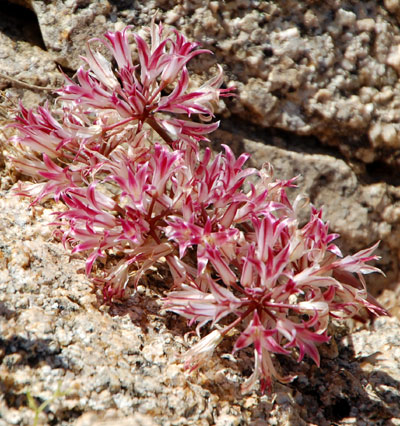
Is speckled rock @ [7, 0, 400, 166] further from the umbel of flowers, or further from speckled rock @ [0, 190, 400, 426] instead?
speckled rock @ [0, 190, 400, 426]

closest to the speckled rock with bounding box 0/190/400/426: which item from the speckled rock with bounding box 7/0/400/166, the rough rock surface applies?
the rough rock surface

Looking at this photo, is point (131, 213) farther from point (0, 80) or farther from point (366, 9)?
point (366, 9)

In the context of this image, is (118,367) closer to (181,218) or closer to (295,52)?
(181,218)

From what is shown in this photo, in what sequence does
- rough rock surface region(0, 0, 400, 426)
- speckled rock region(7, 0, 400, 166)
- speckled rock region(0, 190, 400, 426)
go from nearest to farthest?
speckled rock region(0, 190, 400, 426), rough rock surface region(0, 0, 400, 426), speckled rock region(7, 0, 400, 166)

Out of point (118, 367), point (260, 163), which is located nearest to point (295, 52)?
point (260, 163)

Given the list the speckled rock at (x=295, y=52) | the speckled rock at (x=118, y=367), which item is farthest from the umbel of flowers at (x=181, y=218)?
the speckled rock at (x=295, y=52)

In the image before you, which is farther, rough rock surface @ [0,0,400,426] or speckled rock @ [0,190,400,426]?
rough rock surface @ [0,0,400,426]

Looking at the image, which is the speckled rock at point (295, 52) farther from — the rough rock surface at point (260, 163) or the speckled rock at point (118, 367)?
the speckled rock at point (118, 367)
